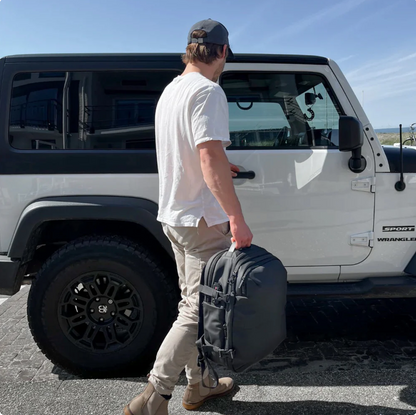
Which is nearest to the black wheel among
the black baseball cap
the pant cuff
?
the pant cuff

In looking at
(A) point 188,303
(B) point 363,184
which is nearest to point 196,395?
(A) point 188,303

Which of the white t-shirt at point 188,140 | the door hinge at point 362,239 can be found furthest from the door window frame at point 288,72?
the white t-shirt at point 188,140

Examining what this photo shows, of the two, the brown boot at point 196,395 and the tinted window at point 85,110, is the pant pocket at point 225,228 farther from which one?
the tinted window at point 85,110

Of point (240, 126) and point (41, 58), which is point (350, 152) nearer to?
point (240, 126)

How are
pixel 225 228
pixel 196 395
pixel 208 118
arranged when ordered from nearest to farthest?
pixel 208 118 → pixel 225 228 → pixel 196 395

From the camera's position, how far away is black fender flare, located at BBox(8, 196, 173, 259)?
2.87m

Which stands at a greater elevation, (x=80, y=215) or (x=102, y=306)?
(x=80, y=215)

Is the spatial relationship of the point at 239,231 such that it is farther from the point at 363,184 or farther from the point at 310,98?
the point at 310,98

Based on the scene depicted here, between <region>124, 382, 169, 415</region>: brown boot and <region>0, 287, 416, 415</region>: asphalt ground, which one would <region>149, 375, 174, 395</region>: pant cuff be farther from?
<region>0, 287, 416, 415</region>: asphalt ground

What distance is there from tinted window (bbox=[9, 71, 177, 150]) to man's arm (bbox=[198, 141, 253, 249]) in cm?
105

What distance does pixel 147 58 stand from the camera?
3043mm

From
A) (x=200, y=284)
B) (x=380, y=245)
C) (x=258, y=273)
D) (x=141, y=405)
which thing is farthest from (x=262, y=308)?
(x=380, y=245)

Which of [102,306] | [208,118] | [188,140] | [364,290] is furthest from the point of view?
[364,290]

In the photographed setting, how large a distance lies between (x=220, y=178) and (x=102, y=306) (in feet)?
4.56
